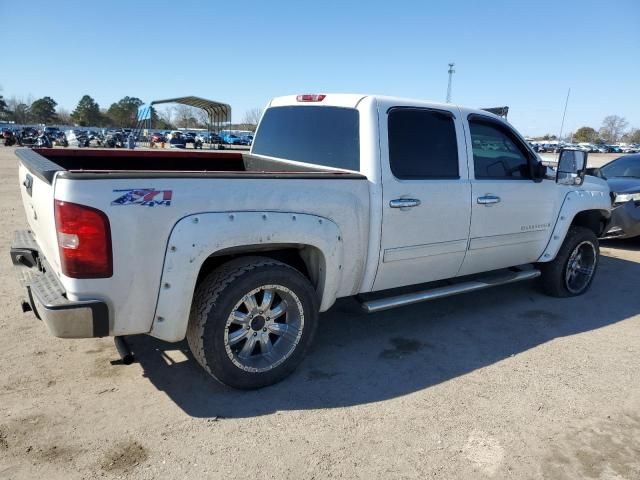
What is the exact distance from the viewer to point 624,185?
8.02 metres

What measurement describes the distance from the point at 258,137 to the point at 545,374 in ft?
11.1

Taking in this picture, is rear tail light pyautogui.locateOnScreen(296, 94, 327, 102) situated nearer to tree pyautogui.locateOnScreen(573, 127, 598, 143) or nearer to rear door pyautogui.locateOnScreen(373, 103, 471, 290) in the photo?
rear door pyautogui.locateOnScreen(373, 103, 471, 290)

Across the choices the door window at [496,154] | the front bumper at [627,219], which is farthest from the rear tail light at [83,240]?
the front bumper at [627,219]

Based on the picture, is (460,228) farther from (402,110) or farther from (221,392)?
(221,392)

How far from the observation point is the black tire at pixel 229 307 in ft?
9.63

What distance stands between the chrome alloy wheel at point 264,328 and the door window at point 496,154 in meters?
2.10

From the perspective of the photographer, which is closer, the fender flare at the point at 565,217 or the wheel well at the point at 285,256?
the wheel well at the point at 285,256

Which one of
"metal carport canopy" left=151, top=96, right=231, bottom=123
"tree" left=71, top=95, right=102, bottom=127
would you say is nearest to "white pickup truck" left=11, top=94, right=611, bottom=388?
"metal carport canopy" left=151, top=96, right=231, bottom=123

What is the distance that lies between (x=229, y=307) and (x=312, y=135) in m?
1.84

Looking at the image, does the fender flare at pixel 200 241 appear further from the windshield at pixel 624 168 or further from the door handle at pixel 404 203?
the windshield at pixel 624 168

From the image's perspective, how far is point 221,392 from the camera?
3.19 m

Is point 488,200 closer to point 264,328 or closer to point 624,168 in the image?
point 264,328

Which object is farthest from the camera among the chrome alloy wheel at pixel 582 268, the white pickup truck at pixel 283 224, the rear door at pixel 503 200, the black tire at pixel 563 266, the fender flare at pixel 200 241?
the chrome alloy wheel at pixel 582 268

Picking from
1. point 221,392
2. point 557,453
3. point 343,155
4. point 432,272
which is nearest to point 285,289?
point 221,392
